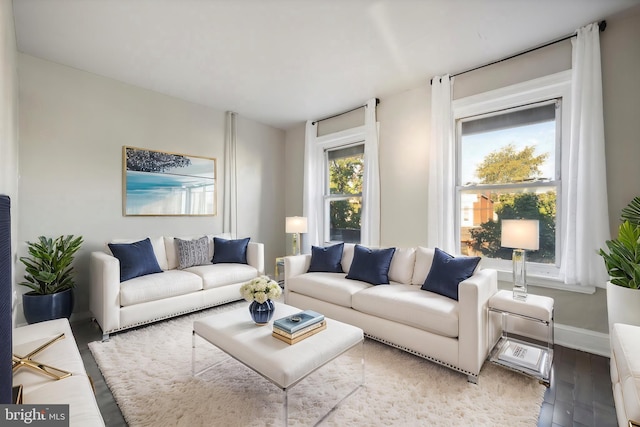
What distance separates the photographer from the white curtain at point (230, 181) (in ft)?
14.7

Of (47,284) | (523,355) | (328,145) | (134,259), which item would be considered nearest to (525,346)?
(523,355)

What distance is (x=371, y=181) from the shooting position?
13.2ft

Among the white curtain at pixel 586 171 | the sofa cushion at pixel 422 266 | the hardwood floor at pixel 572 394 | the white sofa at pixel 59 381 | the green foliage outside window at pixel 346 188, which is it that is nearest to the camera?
the white sofa at pixel 59 381

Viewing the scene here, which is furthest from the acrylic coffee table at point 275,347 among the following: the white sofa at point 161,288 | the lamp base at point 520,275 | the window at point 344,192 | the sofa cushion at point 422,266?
the window at point 344,192

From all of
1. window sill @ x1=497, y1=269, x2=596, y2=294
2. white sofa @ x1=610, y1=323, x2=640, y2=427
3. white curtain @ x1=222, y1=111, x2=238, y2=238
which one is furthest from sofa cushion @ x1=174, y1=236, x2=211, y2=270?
white sofa @ x1=610, y1=323, x2=640, y2=427

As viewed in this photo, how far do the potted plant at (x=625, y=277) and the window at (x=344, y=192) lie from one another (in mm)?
→ 2839

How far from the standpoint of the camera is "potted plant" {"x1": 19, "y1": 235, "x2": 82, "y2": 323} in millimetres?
2570

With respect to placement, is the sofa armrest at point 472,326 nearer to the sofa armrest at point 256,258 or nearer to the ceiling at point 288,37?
the ceiling at point 288,37

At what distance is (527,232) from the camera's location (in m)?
2.26

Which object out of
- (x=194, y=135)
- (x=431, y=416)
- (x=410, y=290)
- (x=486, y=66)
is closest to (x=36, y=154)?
(x=194, y=135)

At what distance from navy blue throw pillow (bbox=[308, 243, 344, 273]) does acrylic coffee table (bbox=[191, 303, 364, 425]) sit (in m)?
1.30

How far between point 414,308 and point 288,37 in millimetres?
2619

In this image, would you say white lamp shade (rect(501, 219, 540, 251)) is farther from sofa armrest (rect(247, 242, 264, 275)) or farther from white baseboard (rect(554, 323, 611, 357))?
sofa armrest (rect(247, 242, 264, 275))

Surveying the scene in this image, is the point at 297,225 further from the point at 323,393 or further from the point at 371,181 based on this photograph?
the point at 323,393
